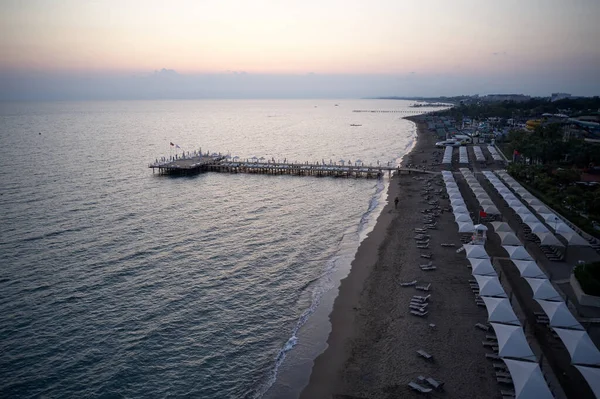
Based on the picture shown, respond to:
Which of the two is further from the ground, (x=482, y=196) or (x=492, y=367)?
(x=482, y=196)

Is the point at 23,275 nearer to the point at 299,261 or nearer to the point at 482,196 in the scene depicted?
the point at 299,261

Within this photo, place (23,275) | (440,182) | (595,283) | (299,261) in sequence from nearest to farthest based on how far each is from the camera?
(595,283)
(23,275)
(299,261)
(440,182)

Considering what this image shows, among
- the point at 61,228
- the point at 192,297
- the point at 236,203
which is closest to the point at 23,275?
the point at 61,228

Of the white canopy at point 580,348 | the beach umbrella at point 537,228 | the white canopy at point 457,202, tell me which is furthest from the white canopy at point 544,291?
the white canopy at point 457,202

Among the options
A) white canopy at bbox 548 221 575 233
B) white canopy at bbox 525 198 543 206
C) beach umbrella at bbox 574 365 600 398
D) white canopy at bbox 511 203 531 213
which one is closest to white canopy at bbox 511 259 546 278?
white canopy at bbox 548 221 575 233

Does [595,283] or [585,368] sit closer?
[585,368]

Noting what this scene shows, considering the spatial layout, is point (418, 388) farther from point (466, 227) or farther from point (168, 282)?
point (466, 227)

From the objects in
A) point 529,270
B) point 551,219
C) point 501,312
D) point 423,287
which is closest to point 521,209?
point 551,219
